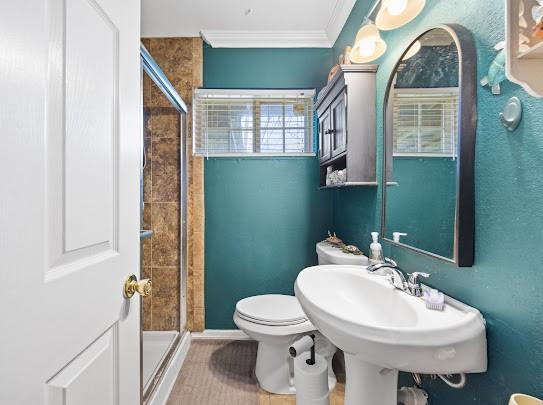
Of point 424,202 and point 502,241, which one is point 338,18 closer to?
point 424,202

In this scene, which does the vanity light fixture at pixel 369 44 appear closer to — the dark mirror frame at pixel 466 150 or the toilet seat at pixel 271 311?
the dark mirror frame at pixel 466 150

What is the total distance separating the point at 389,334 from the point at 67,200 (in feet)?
2.55

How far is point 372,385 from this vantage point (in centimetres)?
95

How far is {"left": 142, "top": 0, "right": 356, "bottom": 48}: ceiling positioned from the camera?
1901 millimetres

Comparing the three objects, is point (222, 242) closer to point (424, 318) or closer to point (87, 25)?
point (424, 318)

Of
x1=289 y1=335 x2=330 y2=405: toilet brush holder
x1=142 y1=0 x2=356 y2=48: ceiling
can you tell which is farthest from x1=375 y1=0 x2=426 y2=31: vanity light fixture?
x1=289 y1=335 x2=330 y2=405: toilet brush holder

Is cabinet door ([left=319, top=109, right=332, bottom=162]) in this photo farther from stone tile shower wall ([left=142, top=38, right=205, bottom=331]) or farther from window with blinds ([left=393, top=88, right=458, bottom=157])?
stone tile shower wall ([left=142, top=38, right=205, bottom=331])

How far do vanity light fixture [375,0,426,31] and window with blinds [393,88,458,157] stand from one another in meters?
0.26

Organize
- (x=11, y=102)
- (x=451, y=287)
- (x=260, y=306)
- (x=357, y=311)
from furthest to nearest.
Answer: (x=260, y=306) < (x=357, y=311) < (x=451, y=287) < (x=11, y=102)

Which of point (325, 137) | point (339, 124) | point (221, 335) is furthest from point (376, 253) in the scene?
point (221, 335)

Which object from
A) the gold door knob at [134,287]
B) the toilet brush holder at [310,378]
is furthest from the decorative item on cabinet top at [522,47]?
the toilet brush holder at [310,378]

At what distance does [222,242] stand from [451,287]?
1658 mm

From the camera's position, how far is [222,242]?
Result: 7.42 feet

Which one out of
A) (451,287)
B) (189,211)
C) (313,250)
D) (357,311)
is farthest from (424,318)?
(189,211)
